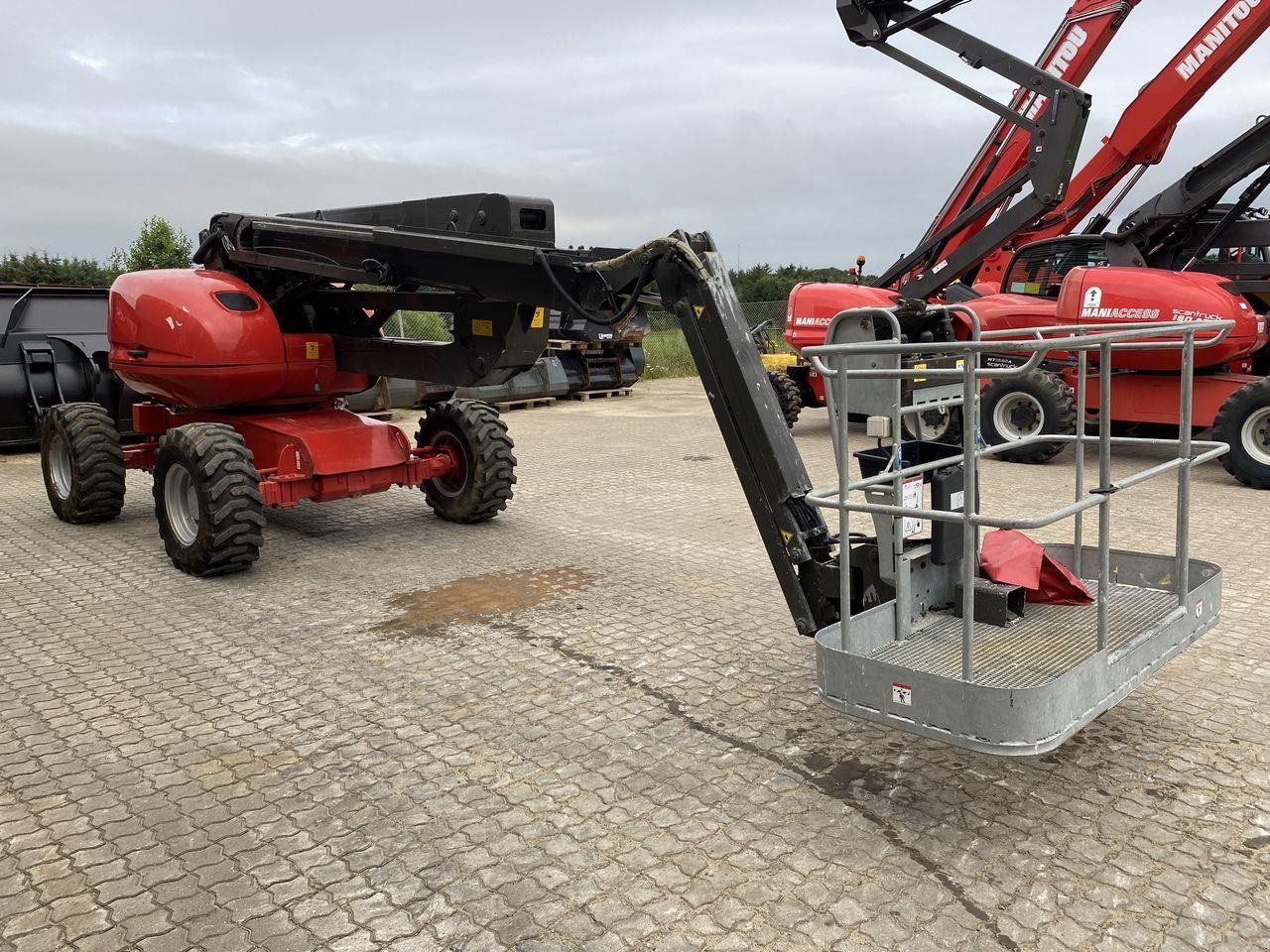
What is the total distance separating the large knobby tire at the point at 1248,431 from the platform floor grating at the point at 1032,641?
5579 mm

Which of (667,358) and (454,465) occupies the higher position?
(454,465)

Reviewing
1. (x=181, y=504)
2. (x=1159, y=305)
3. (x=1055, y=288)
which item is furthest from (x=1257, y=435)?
(x=181, y=504)

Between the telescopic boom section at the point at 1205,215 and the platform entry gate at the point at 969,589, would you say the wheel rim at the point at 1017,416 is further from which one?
the platform entry gate at the point at 969,589

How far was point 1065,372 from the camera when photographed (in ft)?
36.5

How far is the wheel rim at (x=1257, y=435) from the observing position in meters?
8.66

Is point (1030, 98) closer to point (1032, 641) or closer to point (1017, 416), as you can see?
point (1017, 416)

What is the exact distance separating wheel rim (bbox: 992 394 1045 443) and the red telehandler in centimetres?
1

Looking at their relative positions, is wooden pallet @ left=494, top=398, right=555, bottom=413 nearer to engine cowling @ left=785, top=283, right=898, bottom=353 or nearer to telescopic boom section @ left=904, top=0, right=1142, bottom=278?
engine cowling @ left=785, top=283, right=898, bottom=353

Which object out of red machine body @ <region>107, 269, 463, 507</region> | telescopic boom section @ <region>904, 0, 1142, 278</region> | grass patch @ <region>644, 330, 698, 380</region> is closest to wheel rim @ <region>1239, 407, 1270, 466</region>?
telescopic boom section @ <region>904, 0, 1142, 278</region>

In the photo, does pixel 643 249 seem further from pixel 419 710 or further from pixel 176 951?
pixel 176 951

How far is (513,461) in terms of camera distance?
24.6 feet

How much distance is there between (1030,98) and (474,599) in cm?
1034

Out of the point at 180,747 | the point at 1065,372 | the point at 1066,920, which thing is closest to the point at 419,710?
the point at 180,747

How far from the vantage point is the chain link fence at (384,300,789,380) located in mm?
17172
